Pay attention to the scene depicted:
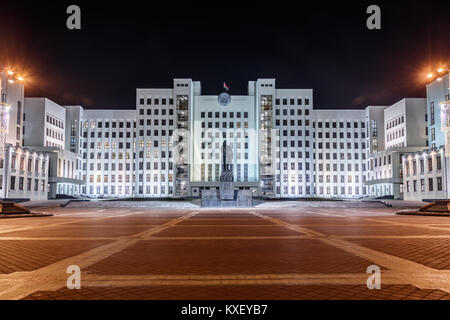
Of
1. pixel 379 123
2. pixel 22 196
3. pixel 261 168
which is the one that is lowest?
pixel 22 196

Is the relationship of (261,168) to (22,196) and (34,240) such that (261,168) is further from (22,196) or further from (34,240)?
(34,240)

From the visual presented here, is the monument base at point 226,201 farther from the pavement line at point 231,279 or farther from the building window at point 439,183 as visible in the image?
the pavement line at point 231,279

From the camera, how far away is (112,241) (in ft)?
34.6

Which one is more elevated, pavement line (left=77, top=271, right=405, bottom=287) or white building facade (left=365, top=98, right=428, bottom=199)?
white building facade (left=365, top=98, right=428, bottom=199)

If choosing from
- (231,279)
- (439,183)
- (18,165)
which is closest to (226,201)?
(439,183)

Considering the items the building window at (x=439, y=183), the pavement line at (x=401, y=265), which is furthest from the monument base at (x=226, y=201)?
the pavement line at (x=401, y=265)

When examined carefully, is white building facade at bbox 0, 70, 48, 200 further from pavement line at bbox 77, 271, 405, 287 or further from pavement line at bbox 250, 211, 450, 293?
pavement line at bbox 250, 211, 450, 293

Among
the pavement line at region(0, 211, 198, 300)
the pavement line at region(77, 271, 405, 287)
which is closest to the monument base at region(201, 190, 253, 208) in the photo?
the pavement line at region(0, 211, 198, 300)

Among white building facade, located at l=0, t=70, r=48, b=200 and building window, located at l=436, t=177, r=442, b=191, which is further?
white building facade, located at l=0, t=70, r=48, b=200

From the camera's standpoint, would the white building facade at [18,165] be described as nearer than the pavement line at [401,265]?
No
